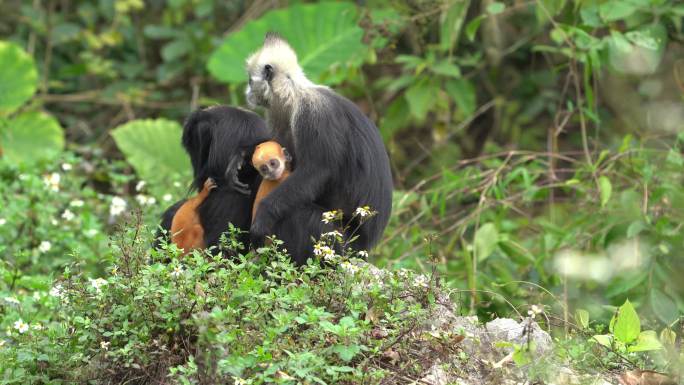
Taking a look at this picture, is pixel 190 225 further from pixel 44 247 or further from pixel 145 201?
pixel 145 201

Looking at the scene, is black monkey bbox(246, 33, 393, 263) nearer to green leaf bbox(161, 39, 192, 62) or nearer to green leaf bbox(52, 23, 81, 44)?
green leaf bbox(161, 39, 192, 62)

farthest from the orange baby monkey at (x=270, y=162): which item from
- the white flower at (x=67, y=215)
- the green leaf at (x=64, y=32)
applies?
the green leaf at (x=64, y=32)

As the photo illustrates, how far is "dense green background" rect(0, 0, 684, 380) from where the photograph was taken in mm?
5391

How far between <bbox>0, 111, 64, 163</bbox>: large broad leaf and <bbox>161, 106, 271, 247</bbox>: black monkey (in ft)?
12.0

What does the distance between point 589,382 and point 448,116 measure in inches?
205

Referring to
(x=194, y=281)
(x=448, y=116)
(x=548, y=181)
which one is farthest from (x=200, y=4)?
(x=194, y=281)

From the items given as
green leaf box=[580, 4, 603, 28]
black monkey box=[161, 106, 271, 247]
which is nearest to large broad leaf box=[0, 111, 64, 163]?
black monkey box=[161, 106, 271, 247]

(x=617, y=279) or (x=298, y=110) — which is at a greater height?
(x=298, y=110)

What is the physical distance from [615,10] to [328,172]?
236 centimetres

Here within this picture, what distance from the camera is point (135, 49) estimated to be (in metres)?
10.1

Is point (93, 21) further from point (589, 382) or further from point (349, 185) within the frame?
point (589, 382)

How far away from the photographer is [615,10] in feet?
18.8

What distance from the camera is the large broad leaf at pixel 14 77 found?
8062 millimetres

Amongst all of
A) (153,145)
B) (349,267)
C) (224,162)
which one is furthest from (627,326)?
(153,145)
